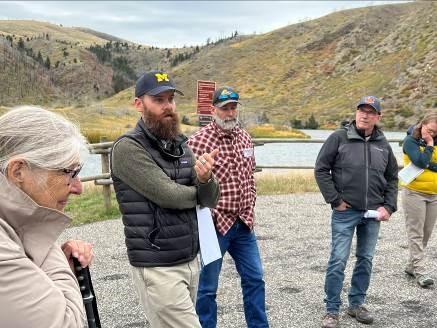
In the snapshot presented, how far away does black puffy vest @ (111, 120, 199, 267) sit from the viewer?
2561 millimetres

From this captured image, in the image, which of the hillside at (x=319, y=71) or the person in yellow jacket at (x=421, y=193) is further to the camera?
the hillside at (x=319, y=71)

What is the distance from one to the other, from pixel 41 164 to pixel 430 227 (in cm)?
473

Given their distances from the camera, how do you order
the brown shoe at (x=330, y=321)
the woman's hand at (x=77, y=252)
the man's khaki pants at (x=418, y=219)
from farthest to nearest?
the man's khaki pants at (x=418, y=219)
the brown shoe at (x=330, y=321)
the woman's hand at (x=77, y=252)

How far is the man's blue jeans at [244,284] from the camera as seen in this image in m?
3.59

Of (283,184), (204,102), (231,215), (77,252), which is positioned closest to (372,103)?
(231,215)

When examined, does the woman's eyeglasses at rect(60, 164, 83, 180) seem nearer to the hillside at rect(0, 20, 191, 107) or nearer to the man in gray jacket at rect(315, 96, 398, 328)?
the man in gray jacket at rect(315, 96, 398, 328)

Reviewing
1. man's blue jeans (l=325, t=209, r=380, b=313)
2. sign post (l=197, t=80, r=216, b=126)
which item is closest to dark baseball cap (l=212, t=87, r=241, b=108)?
man's blue jeans (l=325, t=209, r=380, b=313)

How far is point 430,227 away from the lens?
208 inches

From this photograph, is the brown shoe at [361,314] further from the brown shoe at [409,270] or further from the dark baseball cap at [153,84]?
the dark baseball cap at [153,84]

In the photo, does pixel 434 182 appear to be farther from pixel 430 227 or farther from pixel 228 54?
pixel 228 54

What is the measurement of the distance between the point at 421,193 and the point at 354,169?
148cm

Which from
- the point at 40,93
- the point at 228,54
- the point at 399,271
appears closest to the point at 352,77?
the point at 228,54

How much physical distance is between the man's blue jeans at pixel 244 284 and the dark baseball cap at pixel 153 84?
1266 mm

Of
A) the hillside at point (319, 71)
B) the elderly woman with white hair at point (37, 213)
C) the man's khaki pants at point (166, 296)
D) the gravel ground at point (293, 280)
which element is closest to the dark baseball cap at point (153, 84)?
the man's khaki pants at point (166, 296)
